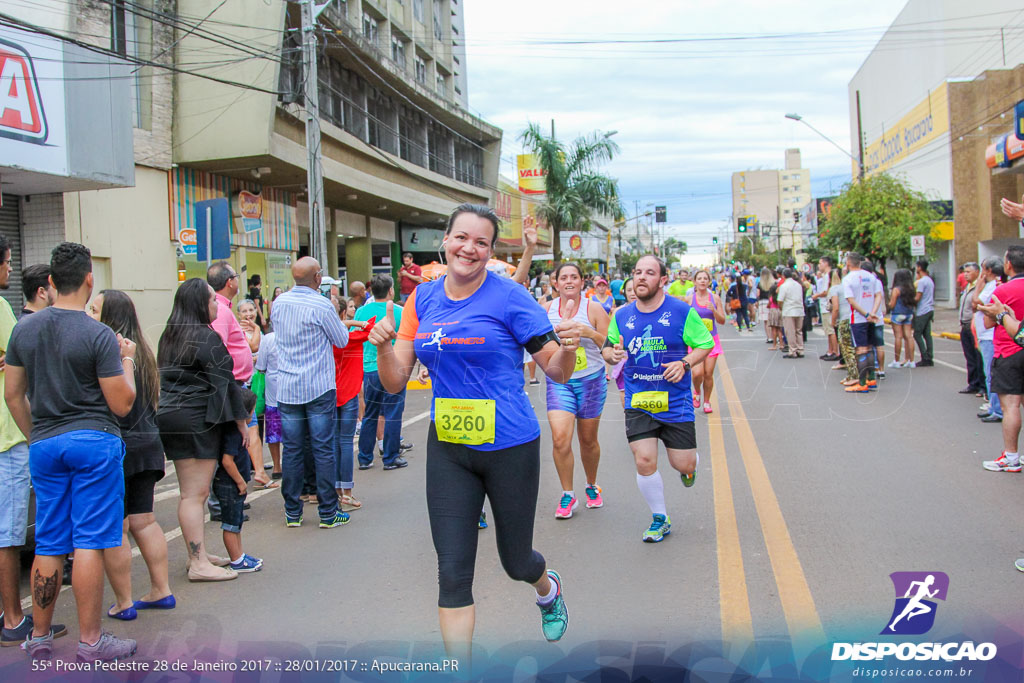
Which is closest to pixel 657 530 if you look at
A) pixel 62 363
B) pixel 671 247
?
pixel 62 363

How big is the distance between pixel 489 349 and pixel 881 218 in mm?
32404

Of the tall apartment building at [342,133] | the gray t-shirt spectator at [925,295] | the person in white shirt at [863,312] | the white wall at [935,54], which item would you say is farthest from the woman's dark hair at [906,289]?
the white wall at [935,54]

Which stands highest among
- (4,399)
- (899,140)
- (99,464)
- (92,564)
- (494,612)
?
(899,140)

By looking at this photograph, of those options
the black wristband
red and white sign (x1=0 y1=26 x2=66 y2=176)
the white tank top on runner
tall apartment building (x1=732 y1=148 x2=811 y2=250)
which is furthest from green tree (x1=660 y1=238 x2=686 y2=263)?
the black wristband

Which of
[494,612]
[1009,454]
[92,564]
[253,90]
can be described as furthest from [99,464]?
[253,90]

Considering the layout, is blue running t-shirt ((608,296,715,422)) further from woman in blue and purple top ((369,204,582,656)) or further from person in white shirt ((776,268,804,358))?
person in white shirt ((776,268,804,358))

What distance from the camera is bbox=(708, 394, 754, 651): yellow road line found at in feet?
13.0

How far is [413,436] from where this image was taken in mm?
10148

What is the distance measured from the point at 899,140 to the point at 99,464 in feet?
165

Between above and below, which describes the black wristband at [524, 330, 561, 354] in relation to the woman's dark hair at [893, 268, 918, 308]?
below

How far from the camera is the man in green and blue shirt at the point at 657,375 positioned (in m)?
5.51

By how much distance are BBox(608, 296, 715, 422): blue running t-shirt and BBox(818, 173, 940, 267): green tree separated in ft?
93.3

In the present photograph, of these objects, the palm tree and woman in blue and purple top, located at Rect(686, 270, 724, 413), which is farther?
the palm tree

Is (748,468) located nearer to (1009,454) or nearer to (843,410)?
(1009,454)
